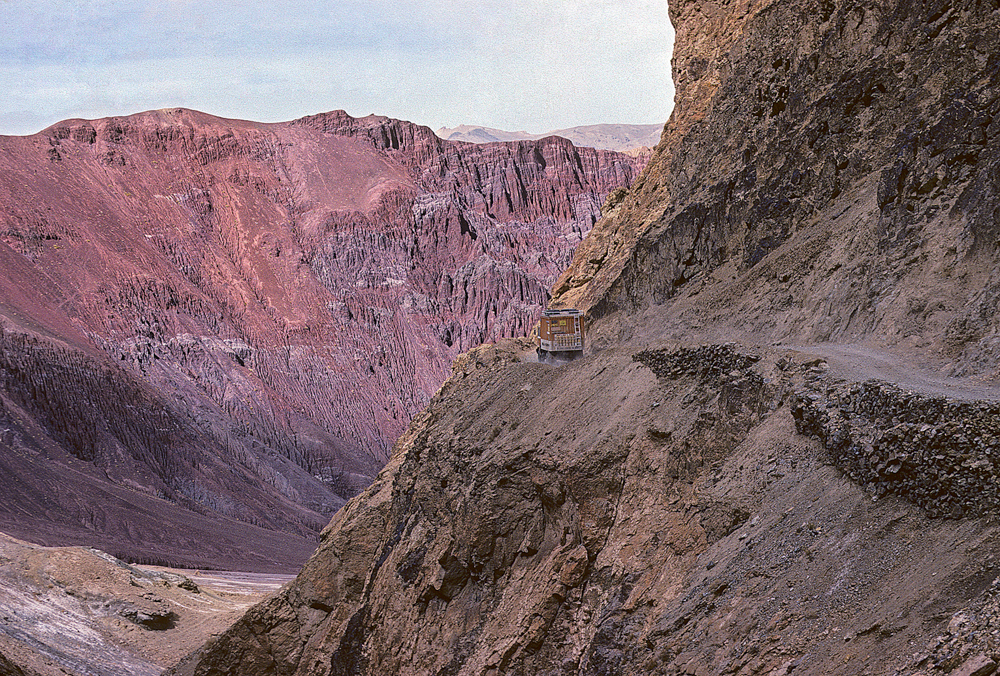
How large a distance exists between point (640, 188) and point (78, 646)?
2585 cm

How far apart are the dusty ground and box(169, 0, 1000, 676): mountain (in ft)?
27.1

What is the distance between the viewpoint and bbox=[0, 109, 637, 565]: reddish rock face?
8156 cm

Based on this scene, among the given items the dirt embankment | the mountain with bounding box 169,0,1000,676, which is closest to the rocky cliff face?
the mountain with bounding box 169,0,1000,676

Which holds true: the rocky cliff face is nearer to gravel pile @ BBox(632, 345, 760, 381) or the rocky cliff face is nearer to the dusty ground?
gravel pile @ BBox(632, 345, 760, 381)

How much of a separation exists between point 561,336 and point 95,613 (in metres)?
25.2

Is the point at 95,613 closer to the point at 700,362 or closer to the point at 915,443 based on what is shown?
the point at 700,362

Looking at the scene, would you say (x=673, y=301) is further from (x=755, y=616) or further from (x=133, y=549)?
(x=133, y=549)

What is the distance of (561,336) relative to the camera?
27469mm

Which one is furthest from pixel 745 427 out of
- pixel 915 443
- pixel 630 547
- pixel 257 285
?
pixel 257 285

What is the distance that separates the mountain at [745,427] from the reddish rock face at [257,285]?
5429 cm

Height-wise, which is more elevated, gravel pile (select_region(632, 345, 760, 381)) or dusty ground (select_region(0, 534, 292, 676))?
gravel pile (select_region(632, 345, 760, 381))

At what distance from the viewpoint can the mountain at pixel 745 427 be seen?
1311cm

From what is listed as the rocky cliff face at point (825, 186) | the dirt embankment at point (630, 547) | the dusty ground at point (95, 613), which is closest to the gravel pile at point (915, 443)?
the dirt embankment at point (630, 547)

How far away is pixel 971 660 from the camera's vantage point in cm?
1015
